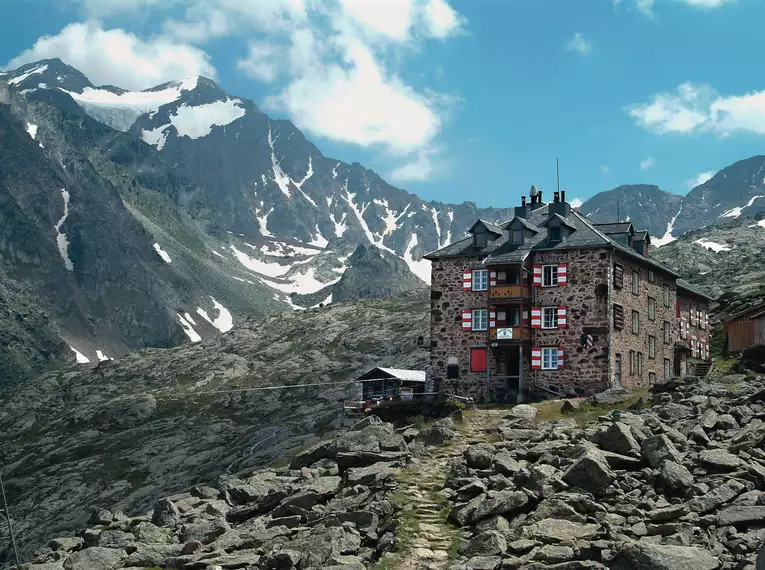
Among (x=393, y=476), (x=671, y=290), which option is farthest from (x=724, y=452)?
(x=671, y=290)

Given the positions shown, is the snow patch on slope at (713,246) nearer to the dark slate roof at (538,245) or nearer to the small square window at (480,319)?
the dark slate roof at (538,245)

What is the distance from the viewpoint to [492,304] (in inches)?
2534

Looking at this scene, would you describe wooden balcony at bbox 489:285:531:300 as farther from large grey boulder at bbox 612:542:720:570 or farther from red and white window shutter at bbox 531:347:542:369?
large grey boulder at bbox 612:542:720:570

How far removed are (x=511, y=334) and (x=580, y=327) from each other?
15.0ft

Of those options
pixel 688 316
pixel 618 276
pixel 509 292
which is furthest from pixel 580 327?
pixel 688 316

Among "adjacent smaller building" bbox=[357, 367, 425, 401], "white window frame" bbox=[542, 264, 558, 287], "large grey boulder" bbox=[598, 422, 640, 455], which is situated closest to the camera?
"large grey boulder" bbox=[598, 422, 640, 455]

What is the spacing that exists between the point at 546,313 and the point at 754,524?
120 feet

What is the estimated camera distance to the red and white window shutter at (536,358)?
62.7 meters

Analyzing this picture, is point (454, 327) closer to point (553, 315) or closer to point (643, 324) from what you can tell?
point (553, 315)

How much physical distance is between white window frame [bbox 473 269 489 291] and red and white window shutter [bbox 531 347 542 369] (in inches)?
229

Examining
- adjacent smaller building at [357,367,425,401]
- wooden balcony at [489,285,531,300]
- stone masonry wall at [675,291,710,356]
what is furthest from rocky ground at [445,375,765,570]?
stone masonry wall at [675,291,710,356]

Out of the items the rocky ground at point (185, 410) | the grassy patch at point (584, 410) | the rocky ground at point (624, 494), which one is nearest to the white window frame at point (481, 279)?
the grassy patch at point (584, 410)

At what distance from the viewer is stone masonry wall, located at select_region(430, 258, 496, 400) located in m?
64.9

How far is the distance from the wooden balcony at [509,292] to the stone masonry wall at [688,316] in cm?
2142
